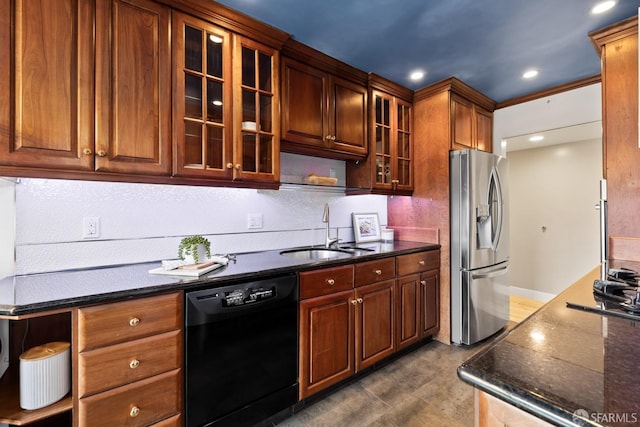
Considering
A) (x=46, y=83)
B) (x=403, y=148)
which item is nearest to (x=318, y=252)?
(x=403, y=148)

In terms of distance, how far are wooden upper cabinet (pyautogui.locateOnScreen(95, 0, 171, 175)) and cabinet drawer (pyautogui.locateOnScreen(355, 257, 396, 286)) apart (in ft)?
4.57

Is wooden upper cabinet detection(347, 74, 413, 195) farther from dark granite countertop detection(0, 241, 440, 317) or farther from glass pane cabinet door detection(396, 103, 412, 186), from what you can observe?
dark granite countertop detection(0, 241, 440, 317)

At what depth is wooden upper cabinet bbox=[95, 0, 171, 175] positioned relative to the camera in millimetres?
1441

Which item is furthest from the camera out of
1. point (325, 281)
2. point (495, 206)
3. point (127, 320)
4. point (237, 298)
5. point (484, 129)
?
point (484, 129)

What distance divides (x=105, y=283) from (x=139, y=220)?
0.55m

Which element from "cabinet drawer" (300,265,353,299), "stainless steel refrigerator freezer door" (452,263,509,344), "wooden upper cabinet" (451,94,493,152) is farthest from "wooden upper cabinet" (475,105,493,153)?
"cabinet drawer" (300,265,353,299)

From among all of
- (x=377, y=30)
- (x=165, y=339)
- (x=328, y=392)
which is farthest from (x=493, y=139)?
(x=165, y=339)

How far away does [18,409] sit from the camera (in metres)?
1.10

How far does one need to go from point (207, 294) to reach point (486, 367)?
1198 mm

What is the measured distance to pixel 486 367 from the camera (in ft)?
2.12

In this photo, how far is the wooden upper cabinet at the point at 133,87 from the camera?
144cm

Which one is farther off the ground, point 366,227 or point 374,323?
point 366,227

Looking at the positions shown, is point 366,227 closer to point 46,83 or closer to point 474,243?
point 474,243

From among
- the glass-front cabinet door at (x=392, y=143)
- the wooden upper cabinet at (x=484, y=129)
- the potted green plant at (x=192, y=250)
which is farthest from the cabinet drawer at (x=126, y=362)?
the wooden upper cabinet at (x=484, y=129)
